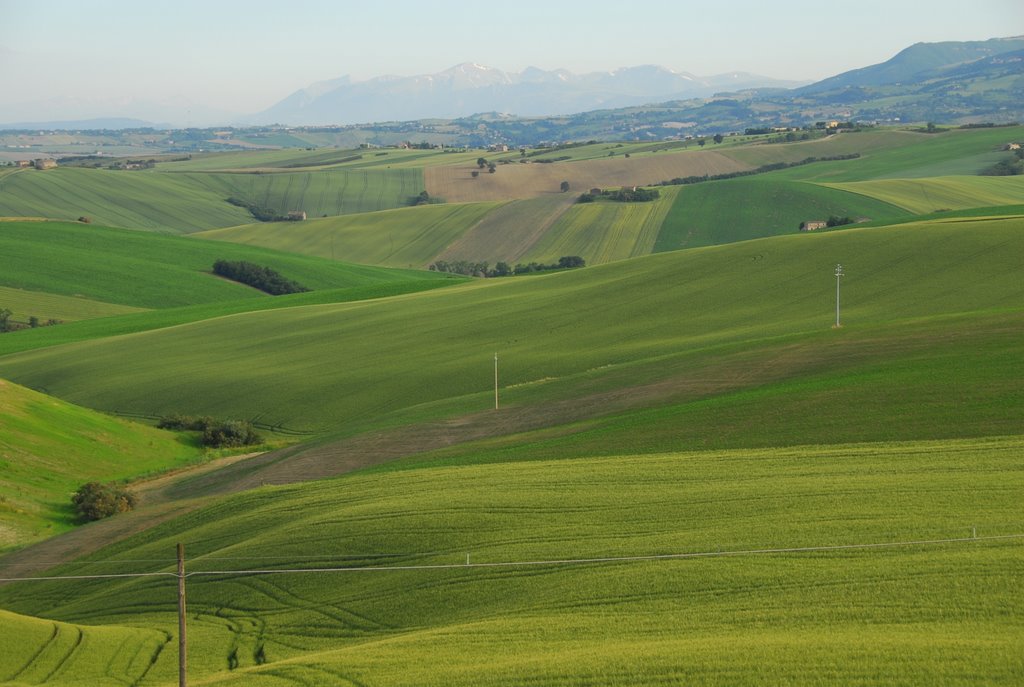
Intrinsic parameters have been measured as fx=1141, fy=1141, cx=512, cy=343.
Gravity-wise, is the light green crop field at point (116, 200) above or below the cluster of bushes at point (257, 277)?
above

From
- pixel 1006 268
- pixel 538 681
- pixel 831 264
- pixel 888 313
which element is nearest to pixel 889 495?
pixel 538 681

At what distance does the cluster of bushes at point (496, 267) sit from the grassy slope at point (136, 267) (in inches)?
151

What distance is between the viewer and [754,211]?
4651 inches

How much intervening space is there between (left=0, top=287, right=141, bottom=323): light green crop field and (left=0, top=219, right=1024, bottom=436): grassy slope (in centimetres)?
1852

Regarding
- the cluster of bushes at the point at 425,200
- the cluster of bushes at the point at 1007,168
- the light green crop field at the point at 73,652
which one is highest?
the cluster of bushes at the point at 1007,168

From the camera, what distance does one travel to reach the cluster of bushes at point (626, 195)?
427 ft

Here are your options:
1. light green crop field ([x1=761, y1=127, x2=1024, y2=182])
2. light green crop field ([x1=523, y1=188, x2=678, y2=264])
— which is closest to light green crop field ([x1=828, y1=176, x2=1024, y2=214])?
light green crop field ([x1=761, y1=127, x2=1024, y2=182])

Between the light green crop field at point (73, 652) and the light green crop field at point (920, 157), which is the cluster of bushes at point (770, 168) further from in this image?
the light green crop field at point (73, 652)

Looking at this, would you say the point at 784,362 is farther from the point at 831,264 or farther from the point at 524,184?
the point at 524,184

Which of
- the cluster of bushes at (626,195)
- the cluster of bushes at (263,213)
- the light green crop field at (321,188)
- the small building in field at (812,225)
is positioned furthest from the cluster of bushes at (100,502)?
the light green crop field at (321,188)

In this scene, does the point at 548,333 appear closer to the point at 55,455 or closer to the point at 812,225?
the point at 55,455

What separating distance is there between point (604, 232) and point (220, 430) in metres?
69.2

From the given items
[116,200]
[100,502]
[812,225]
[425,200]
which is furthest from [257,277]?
[100,502]

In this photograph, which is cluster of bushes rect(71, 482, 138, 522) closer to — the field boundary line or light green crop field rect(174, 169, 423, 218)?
the field boundary line
